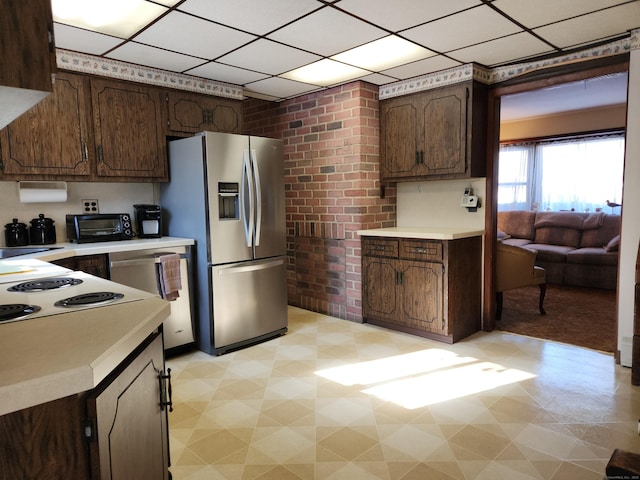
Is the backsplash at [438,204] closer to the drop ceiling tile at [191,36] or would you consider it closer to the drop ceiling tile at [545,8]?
the drop ceiling tile at [545,8]

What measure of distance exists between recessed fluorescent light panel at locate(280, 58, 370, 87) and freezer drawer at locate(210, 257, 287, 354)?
161 centimetres

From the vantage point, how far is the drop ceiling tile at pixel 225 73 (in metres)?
3.44

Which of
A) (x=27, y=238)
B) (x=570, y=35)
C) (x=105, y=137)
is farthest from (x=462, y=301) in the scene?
(x=27, y=238)

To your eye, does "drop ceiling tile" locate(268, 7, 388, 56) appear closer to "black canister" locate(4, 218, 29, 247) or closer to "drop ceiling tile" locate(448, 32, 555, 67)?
"drop ceiling tile" locate(448, 32, 555, 67)

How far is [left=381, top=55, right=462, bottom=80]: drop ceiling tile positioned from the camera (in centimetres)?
335

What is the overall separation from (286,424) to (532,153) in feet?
20.4

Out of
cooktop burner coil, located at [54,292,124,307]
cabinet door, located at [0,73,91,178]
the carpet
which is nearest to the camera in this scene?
cooktop burner coil, located at [54,292,124,307]

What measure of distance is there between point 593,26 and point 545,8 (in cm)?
52

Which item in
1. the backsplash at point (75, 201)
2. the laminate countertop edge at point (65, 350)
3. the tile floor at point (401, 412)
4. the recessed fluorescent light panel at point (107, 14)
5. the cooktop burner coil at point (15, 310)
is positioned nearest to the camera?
the laminate countertop edge at point (65, 350)

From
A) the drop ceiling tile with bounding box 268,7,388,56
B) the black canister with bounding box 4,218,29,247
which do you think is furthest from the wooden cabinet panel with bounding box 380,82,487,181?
the black canister with bounding box 4,218,29,247

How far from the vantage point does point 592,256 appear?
17.3 feet

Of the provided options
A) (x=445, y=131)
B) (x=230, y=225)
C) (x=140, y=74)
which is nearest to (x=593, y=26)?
(x=445, y=131)

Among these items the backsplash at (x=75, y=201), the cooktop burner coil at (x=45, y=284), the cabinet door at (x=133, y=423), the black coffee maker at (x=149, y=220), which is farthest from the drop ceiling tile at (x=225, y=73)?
the cabinet door at (x=133, y=423)

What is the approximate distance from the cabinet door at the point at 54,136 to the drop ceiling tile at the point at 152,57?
0.36 m
